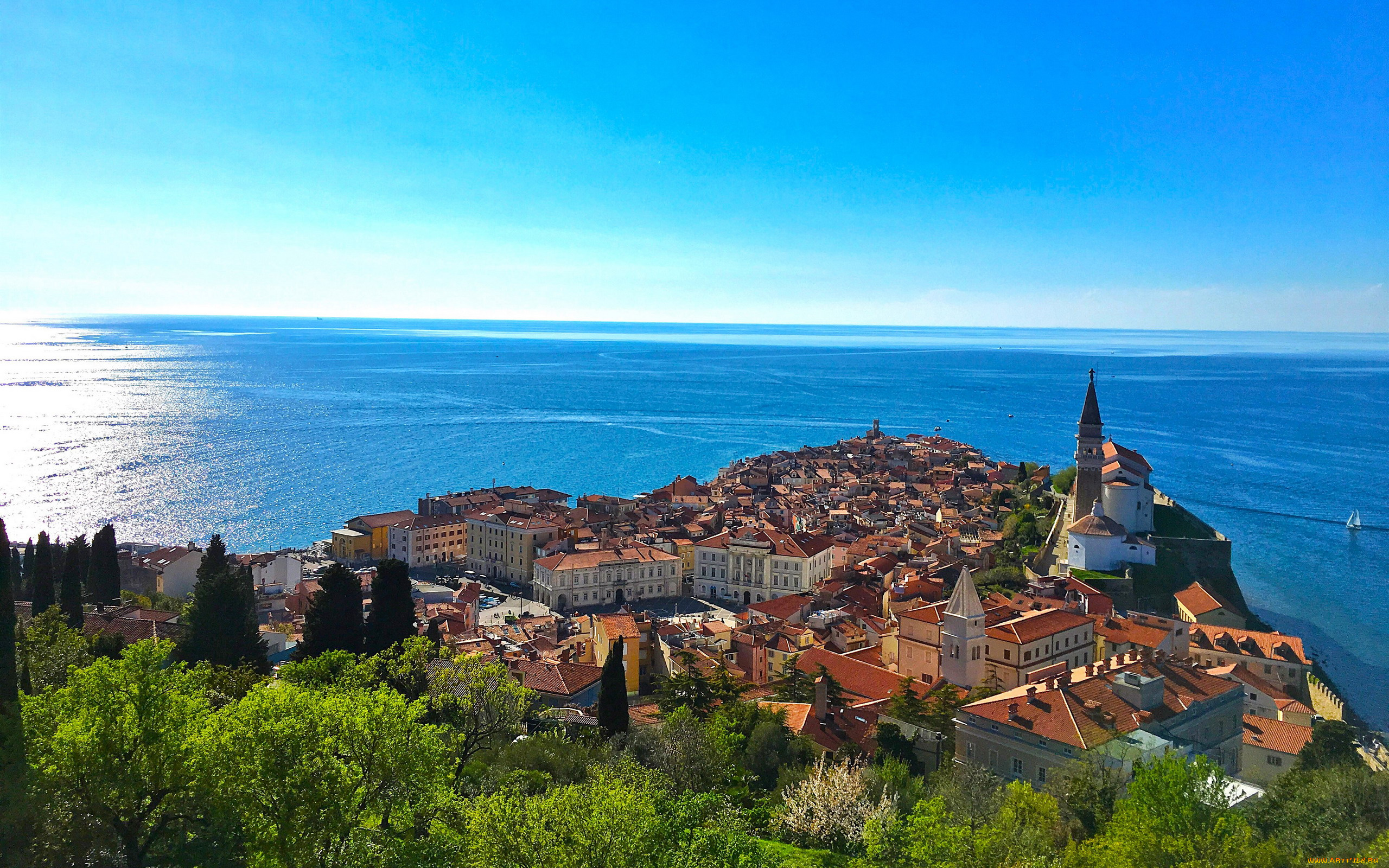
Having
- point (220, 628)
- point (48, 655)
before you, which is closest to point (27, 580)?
point (220, 628)

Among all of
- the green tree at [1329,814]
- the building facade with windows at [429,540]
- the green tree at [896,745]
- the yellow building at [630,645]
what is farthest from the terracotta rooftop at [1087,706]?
the building facade with windows at [429,540]

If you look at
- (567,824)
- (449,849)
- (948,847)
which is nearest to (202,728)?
(449,849)

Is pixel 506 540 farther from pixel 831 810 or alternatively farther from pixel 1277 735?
pixel 1277 735

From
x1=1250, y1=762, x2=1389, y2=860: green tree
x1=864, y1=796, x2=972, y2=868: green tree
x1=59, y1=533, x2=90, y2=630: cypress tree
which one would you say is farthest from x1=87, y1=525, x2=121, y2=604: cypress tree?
Result: x1=1250, y1=762, x2=1389, y2=860: green tree

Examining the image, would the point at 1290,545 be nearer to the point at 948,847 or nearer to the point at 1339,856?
the point at 1339,856

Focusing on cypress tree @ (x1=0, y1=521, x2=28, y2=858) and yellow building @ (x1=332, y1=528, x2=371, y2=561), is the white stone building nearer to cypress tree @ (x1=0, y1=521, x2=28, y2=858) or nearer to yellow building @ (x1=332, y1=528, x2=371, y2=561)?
cypress tree @ (x1=0, y1=521, x2=28, y2=858)

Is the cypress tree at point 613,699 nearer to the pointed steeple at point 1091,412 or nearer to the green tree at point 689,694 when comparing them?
the green tree at point 689,694
